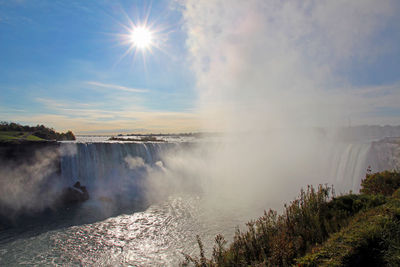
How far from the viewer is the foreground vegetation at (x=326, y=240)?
3465mm

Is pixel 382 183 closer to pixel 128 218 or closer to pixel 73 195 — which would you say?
pixel 128 218

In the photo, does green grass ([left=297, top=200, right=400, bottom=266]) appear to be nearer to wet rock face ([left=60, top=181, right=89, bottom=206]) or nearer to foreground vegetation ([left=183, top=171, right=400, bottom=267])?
foreground vegetation ([left=183, top=171, right=400, bottom=267])

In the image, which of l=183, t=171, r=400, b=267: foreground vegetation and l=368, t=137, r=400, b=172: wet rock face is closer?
l=183, t=171, r=400, b=267: foreground vegetation

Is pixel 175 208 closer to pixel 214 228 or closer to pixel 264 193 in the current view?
pixel 214 228

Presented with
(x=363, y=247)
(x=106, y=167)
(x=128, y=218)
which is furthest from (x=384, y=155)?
(x=106, y=167)

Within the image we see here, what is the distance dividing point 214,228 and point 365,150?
50.6 feet

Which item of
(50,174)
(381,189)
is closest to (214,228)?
(381,189)

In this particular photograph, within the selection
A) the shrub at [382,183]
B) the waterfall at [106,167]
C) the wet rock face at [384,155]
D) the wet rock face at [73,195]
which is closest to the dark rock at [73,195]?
the wet rock face at [73,195]

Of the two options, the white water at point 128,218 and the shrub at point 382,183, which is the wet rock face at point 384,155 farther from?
the shrub at point 382,183

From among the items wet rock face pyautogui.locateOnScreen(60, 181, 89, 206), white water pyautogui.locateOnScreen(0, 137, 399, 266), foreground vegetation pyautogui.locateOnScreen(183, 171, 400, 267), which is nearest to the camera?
foreground vegetation pyautogui.locateOnScreen(183, 171, 400, 267)

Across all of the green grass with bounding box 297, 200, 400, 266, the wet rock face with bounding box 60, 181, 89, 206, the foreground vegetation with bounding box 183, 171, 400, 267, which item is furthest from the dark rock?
the green grass with bounding box 297, 200, 400, 266

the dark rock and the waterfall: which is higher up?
the waterfall

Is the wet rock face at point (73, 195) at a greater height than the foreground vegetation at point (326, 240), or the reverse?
→ the foreground vegetation at point (326, 240)

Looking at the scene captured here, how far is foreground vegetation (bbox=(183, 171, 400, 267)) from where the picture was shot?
136 inches
